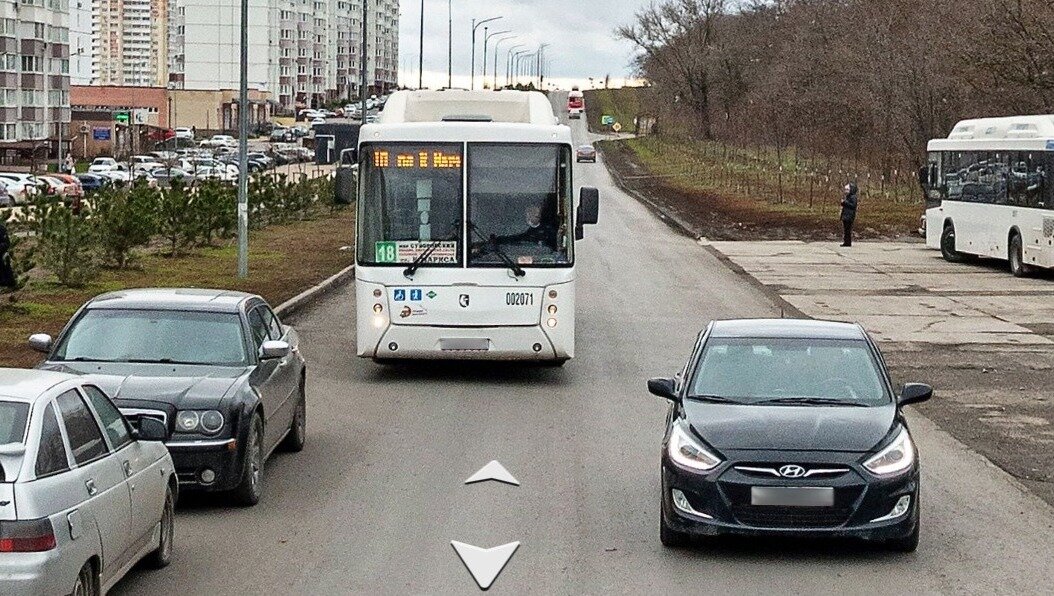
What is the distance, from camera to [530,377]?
18547 mm

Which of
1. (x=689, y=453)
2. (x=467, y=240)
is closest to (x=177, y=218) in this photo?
(x=467, y=240)

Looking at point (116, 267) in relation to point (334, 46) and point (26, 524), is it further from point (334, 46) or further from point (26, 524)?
point (334, 46)

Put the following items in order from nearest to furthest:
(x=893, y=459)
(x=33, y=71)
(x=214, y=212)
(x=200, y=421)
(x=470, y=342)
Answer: (x=893, y=459), (x=200, y=421), (x=470, y=342), (x=214, y=212), (x=33, y=71)

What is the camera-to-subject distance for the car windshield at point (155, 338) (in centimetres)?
1138

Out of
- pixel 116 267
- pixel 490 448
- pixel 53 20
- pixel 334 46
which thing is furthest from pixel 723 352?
pixel 334 46

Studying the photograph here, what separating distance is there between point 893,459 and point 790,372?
4.50 ft

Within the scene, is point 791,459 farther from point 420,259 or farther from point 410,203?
point 410,203

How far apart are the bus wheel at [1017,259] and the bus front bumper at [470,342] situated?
726 inches

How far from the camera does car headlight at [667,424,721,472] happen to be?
9.40 meters

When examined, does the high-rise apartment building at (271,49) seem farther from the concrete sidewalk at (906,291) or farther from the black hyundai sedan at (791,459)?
the black hyundai sedan at (791,459)

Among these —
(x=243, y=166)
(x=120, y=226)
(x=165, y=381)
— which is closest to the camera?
(x=165, y=381)

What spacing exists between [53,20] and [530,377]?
93551 mm

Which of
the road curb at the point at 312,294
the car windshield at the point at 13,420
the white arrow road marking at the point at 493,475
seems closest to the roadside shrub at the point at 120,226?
the road curb at the point at 312,294

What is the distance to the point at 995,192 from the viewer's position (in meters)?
34.0
